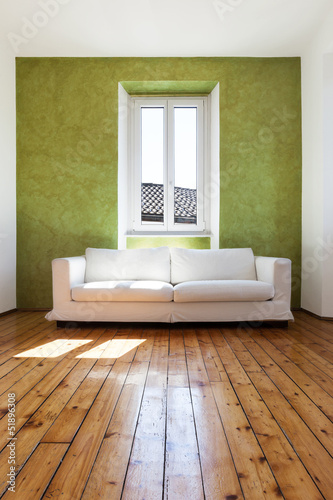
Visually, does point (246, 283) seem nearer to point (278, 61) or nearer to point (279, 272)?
point (279, 272)

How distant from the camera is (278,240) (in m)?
4.90

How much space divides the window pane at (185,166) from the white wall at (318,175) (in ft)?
4.72

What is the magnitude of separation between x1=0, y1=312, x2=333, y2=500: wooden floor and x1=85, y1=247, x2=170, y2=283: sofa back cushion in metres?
1.16

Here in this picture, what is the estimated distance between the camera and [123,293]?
3.79 metres

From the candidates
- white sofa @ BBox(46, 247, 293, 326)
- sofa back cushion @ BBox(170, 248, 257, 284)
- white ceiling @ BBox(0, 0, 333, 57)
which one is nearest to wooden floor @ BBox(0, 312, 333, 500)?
white sofa @ BBox(46, 247, 293, 326)

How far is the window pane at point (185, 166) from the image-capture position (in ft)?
17.5

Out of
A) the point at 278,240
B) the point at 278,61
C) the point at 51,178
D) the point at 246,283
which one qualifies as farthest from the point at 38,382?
the point at 278,61

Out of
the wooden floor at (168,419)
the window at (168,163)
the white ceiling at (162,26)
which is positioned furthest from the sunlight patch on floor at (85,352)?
the white ceiling at (162,26)

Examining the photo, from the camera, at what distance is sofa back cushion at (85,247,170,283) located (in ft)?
14.3

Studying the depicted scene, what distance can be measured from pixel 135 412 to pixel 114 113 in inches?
156

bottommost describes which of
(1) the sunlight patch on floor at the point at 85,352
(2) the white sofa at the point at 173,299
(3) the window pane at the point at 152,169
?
(1) the sunlight patch on floor at the point at 85,352

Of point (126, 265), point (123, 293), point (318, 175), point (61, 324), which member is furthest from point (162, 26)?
point (61, 324)

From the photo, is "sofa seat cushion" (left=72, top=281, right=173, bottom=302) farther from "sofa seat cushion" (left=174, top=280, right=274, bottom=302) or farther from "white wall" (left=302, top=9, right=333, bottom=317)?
"white wall" (left=302, top=9, right=333, bottom=317)

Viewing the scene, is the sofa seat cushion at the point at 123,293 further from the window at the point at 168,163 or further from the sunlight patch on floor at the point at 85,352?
the window at the point at 168,163
